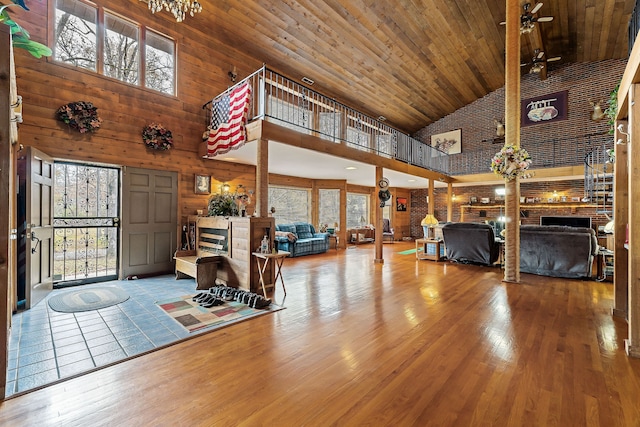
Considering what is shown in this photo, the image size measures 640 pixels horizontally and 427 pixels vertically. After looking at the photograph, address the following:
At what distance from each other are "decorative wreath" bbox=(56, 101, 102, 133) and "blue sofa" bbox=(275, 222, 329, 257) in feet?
15.2

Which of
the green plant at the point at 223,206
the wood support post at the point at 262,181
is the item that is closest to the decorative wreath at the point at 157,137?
the green plant at the point at 223,206

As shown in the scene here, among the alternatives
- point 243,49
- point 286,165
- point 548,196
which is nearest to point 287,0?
point 243,49

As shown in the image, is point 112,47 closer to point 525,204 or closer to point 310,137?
point 310,137

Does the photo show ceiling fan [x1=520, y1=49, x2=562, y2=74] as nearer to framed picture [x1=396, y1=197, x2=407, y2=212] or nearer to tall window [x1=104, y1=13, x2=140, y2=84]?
framed picture [x1=396, y1=197, x2=407, y2=212]

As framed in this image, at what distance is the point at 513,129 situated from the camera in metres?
5.18

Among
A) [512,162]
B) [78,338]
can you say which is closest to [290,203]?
[512,162]

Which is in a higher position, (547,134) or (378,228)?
(547,134)

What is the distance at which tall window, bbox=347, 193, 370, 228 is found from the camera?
11758 mm

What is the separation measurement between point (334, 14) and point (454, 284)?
233 inches

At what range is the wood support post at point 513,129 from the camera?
511 centimetres

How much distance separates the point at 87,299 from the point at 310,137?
4201 mm

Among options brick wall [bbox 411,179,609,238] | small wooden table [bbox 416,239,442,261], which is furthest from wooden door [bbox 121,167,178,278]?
brick wall [bbox 411,179,609,238]

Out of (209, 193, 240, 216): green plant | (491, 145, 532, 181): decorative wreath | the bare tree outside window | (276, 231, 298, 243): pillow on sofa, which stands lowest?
(276, 231, 298, 243): pillow on sofa

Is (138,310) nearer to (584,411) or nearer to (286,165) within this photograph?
(584,411)
